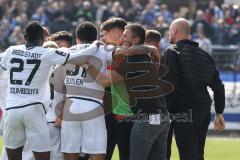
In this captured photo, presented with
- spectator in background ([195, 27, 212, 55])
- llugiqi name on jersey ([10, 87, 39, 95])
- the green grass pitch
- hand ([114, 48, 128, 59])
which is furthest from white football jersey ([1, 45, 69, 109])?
spectator in background ([195, 27, 212, 55])

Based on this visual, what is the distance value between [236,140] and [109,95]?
407 inches

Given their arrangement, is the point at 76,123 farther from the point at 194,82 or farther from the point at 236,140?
the point at 236,140

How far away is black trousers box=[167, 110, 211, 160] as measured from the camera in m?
11.7

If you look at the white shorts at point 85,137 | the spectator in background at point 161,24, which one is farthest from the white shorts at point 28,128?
the spectator in background at point 161,24

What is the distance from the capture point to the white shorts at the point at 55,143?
40.0 feet

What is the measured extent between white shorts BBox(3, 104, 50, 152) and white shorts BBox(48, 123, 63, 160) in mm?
913

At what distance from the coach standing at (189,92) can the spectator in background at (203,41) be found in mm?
13145

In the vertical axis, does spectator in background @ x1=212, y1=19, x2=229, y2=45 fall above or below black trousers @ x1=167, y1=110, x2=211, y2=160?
below

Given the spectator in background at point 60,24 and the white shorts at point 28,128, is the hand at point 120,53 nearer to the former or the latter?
the white shorts at point 28,128

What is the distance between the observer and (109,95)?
38.3ft

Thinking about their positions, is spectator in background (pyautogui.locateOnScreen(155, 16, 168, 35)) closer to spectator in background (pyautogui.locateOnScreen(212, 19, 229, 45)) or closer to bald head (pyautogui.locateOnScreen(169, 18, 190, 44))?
spectator in background (pyautogui.locateOnScreen(212, 19, 229, 45))

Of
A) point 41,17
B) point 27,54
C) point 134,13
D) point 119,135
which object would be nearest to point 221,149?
point 119,135

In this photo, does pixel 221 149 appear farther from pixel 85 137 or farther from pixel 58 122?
pixel 85 137

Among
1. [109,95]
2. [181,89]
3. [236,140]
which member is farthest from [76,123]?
[236,140]
